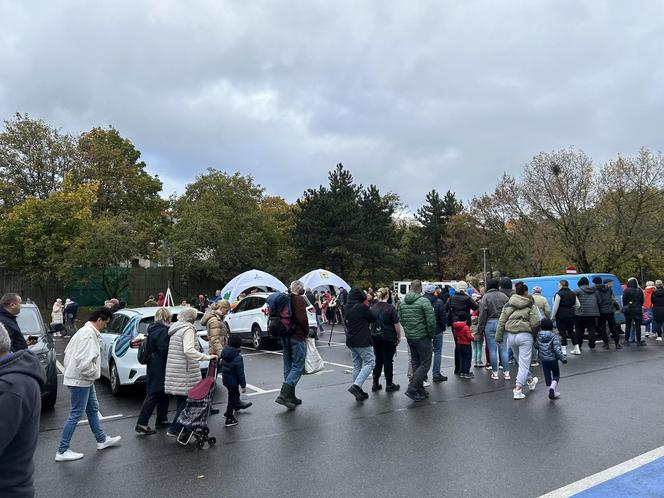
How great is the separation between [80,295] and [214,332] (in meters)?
30.7

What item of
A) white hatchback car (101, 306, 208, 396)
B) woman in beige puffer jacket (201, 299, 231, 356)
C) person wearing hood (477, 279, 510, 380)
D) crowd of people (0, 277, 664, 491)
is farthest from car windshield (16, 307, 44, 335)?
person wearing hood (477, 279, 510, 380)

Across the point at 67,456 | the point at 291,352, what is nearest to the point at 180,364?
the point at 67,456

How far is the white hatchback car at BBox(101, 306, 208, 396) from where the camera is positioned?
8.77m

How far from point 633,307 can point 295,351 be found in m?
10.1

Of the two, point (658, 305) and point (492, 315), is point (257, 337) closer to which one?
point (492, 315)

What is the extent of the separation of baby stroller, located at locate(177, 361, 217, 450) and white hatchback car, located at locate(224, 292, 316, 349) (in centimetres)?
883

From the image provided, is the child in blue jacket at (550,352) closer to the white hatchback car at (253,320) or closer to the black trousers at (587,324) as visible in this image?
the black trousers at (587,324)

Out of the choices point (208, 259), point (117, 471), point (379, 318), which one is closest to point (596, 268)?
point (208, 259)

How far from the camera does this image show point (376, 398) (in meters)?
8.20

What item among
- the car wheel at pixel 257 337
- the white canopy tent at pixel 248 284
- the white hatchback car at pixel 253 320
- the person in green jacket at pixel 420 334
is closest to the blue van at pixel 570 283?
the white hatchback car at pixel 253 320

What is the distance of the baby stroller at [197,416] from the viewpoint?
595 centimetres

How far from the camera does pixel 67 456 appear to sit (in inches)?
223

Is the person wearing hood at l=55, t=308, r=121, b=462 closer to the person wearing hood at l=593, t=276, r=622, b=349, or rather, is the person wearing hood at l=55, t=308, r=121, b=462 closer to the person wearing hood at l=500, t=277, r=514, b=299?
the person wearing hood at l=500, t=277, r=514, b=299

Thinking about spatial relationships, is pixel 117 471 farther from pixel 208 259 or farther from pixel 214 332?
pixel 208 259
